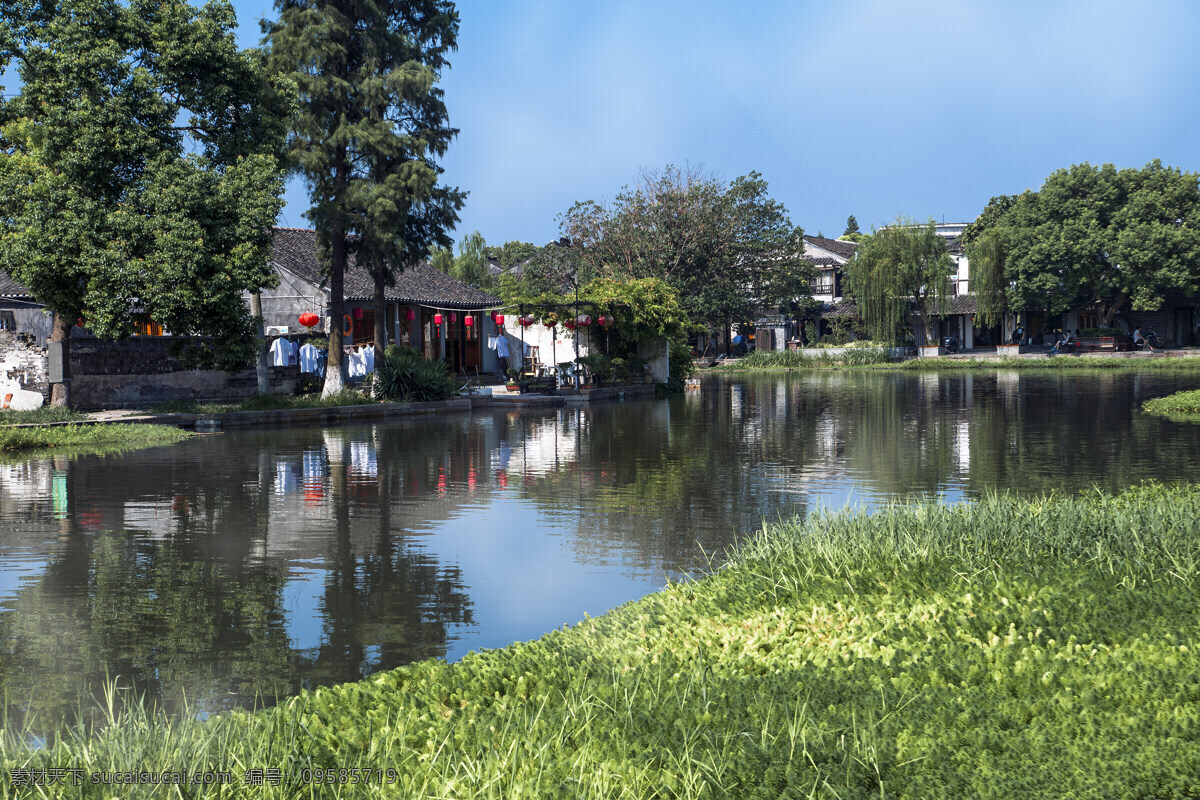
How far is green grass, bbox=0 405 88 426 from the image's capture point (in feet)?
68.2

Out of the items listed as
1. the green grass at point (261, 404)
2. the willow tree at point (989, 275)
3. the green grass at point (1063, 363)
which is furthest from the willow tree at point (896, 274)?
the green grass at point (261, 404)

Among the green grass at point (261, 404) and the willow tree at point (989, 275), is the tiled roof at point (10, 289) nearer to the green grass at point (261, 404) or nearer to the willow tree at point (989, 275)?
the green grass at point (261, 404)

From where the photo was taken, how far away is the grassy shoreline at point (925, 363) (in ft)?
156

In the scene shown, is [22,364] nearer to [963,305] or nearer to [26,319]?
[26,319]

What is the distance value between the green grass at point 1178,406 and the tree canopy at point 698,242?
31463 millimetres

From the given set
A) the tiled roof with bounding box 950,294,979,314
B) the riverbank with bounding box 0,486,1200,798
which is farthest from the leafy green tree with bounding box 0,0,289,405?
the tiled roof with bounding box 950,294,979,314

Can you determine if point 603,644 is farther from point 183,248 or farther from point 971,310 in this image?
point 971,310

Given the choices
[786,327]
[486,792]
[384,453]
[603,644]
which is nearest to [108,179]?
[384,453]

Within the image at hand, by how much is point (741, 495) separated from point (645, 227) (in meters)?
43.3

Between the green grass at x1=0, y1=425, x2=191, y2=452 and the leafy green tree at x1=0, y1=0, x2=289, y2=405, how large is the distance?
2463 mm

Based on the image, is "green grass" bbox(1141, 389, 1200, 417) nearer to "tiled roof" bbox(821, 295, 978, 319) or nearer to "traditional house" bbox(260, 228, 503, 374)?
"traditional house" bbox(260, 228, 503, 374)

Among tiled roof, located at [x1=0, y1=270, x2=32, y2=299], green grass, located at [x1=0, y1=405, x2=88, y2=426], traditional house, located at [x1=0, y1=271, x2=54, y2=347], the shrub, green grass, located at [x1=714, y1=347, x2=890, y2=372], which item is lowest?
green grass, located at [x1=0, y1=405, x2=88, y2=426]

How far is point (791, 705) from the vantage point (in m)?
4.20

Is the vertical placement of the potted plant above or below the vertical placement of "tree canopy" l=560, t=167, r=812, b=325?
below
